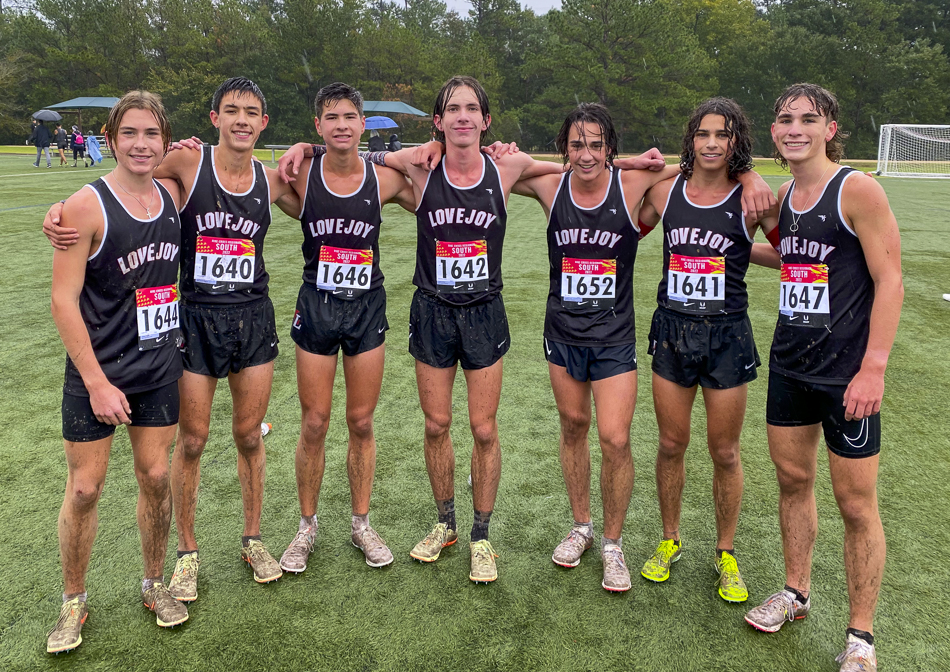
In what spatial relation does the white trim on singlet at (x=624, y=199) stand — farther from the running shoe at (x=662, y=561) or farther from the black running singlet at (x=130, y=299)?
the black running singlet at (x=130, y=299)

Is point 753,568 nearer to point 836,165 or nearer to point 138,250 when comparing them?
point 836,165

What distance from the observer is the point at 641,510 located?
4172 mm

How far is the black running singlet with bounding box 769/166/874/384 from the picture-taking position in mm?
2822

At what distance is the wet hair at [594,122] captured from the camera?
3.40 metres

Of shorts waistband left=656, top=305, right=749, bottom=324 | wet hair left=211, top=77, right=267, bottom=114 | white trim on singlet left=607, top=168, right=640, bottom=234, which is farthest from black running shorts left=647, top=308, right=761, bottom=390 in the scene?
wet hair left=211, top=77, right=267, bottom=114

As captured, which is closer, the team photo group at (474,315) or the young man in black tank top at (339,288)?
the team photo group at (474,315)

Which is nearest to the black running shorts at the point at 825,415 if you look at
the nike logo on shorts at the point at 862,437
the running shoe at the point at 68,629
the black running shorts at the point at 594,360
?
the nike logo on shorts at the point at 862,437

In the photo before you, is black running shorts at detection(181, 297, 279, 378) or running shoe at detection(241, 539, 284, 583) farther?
running shoe at detection(241, 539, 284, 583)

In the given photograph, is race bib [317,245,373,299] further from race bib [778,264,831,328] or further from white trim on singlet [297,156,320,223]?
race bib [778,264,831,328]

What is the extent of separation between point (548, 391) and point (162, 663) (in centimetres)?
379

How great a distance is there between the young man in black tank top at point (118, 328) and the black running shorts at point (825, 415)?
270cm

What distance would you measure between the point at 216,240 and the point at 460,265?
1.20 meters

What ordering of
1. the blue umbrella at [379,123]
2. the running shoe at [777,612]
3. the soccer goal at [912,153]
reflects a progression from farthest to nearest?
the blue umbrella at [379,123] < the soccer goal at [912,153] < the running shoe at [777,612]

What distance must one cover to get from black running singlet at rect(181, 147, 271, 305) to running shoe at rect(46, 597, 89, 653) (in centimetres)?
144
